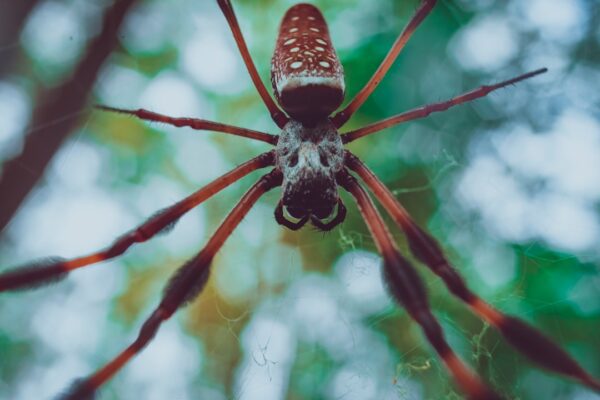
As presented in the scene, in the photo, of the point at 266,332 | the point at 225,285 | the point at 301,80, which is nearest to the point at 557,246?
the point at 266,332

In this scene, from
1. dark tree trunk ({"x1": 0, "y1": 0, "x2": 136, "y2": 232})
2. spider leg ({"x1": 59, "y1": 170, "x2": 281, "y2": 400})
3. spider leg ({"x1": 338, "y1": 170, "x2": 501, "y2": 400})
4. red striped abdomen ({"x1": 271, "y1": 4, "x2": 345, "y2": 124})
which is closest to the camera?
spider leg ({"x1": 338, "y1": 170, "x2": 501, "y2": 400})

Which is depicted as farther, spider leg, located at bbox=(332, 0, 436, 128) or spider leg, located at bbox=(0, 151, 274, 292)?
spider leg, located at bbox=(332, 0, 436, 128)

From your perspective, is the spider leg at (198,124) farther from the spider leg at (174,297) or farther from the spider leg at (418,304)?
the spider leg at (418,304)

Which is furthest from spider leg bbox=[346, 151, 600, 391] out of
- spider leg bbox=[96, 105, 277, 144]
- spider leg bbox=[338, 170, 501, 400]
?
spider leg bbox=[96, 105, 277, 144]

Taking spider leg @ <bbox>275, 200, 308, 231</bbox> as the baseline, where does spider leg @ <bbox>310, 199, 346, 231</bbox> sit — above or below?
below

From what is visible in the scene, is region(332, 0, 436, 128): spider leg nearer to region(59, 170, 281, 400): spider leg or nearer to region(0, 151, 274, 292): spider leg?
region(0, 151, 274, 292): spider leg

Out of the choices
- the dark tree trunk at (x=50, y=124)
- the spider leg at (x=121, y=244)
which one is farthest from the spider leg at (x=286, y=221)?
the dark tree trunk at (x=50, y=124)

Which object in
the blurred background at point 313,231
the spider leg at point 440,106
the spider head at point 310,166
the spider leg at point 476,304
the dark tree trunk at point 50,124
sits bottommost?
the blurred background at point 313,231
